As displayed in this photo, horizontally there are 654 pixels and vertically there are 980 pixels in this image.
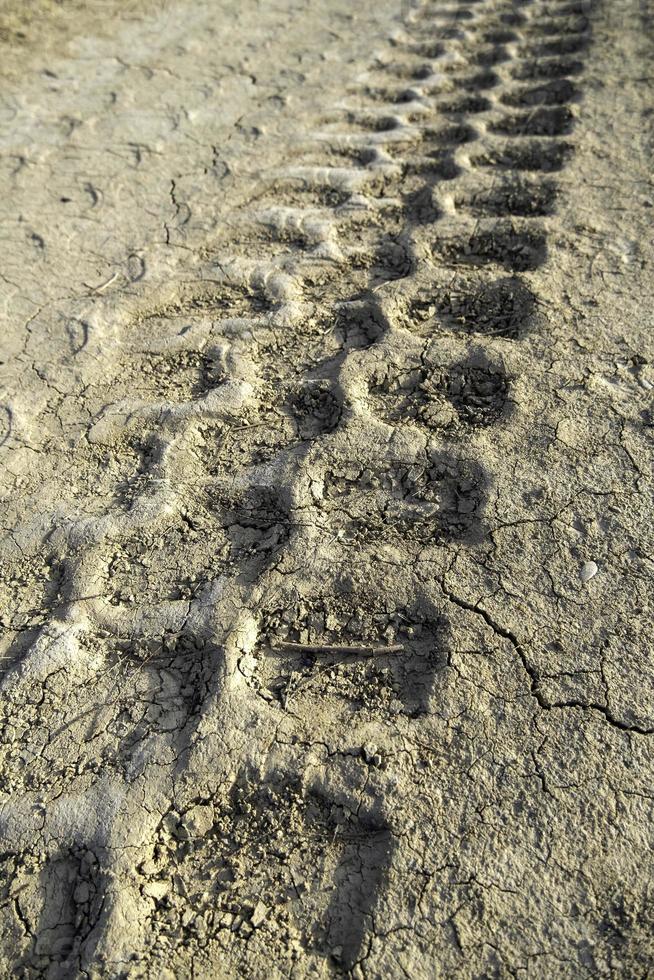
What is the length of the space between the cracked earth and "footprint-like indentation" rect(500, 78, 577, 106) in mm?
23

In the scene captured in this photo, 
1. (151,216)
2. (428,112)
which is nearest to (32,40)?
(151,216)

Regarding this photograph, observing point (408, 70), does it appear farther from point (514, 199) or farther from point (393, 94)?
point (514, 199)

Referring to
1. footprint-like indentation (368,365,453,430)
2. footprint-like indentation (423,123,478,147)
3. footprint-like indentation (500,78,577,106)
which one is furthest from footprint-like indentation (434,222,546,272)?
footprint-like indentation (500,78,577,106)

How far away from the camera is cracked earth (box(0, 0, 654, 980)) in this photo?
1291mm

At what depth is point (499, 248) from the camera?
249cm

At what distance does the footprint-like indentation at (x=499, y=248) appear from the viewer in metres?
2.43

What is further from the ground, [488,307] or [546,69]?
[546,69]

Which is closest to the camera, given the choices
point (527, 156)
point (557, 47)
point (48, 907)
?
point (48, 907)

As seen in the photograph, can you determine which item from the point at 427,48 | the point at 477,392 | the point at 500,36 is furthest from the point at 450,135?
the point at 477,392

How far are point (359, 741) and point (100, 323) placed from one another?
1.58 metres

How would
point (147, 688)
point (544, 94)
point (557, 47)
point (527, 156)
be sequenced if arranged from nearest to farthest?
point (147, 688)
point (527, 156)
point (544, 94)
point (557, 47)

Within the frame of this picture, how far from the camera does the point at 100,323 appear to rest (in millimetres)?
2400

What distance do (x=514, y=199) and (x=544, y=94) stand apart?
0.90 metres

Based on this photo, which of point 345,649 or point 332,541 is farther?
point 332,541
